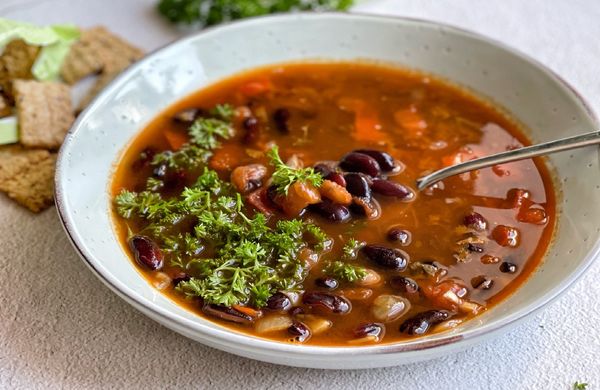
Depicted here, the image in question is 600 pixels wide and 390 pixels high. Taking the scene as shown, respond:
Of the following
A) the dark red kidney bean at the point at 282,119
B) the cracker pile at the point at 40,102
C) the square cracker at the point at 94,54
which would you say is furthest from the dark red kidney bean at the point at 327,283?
the square cracker at the point at 94,54

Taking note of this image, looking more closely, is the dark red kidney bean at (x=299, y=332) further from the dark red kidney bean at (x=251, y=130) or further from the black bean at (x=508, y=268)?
the dark red kidney bean at (x=251, y=130)

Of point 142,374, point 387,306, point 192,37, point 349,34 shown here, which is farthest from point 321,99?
point 142,374

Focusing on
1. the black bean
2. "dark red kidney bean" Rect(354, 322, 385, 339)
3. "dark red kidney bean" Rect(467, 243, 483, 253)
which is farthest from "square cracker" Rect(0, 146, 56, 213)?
the black bean

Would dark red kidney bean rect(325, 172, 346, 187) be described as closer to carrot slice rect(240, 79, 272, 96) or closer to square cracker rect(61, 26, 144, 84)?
carrot slice rect(240, 79, 272, 96)

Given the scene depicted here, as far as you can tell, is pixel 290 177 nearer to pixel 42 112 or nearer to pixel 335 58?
pixel 335 58

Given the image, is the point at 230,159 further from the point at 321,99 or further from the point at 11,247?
the point at 11,247

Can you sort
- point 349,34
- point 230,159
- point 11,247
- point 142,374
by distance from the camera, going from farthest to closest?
point 349,34 → point 230,159 → point 11,247 → point 142,374
